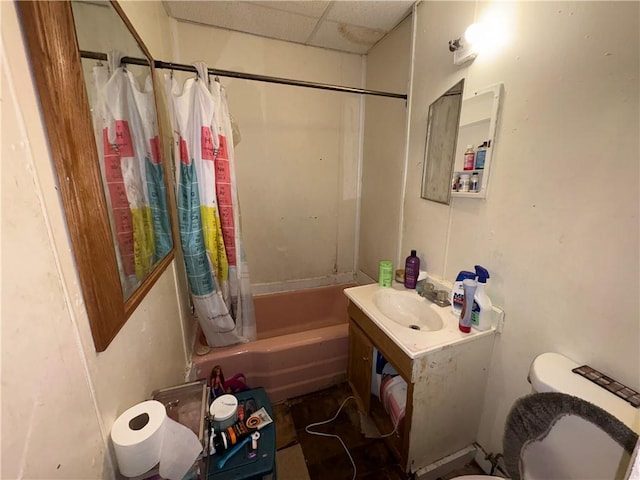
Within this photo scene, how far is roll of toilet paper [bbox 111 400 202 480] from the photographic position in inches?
24.2

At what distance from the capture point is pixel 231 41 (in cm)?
179

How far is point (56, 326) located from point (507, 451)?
132cm

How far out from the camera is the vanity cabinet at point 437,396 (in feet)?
3.44

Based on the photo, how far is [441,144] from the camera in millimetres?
1337

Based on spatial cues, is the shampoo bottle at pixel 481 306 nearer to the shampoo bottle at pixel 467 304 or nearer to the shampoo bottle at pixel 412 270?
the shampoo bottle at pixel 467 304

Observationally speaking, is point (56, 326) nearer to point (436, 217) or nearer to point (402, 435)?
point (402, 435)

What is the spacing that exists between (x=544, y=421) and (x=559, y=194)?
717 millimetres

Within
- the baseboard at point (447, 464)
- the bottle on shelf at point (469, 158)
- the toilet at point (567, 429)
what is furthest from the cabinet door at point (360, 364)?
the bottle on shelf at point (469, 158)

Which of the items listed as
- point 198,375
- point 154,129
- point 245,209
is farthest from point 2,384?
point 245,209

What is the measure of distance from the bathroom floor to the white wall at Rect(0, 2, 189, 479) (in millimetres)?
1034

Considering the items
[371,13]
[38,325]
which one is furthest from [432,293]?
[371,13]

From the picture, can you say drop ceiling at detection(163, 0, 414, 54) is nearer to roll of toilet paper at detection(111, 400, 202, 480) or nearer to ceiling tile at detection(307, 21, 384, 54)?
ceiling tile at detection(307, 21, 384, 54)

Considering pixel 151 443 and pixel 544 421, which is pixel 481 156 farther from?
pixel 151 443

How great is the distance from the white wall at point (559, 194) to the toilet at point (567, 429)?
0.12 metres
